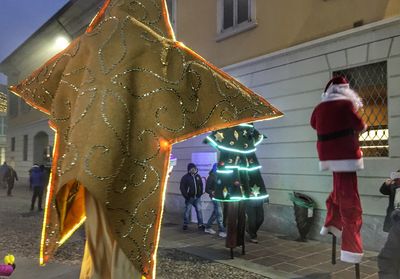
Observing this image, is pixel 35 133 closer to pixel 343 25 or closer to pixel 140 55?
pixel 343 25

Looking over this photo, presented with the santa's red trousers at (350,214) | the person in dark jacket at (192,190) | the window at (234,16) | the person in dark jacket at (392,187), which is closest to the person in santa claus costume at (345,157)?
the santa's red trousers at (350,214)

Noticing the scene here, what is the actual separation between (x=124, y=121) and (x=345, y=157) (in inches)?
123

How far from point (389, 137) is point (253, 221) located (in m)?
2.91

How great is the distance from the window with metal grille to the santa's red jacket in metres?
3.39

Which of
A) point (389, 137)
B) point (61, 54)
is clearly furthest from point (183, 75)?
point (389, 137)

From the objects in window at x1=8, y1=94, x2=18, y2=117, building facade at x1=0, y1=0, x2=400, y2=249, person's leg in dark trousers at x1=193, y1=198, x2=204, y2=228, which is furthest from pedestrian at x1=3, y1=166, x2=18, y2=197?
person's leg in dark trousers at x1=193, y1=198, x2=204, y2=228

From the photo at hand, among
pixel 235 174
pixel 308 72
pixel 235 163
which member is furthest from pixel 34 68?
pixel 235 174

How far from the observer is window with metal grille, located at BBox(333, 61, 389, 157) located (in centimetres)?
731

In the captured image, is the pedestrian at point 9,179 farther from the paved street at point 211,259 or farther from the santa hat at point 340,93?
the santa hat at point 340,93

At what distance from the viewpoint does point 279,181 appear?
8.98 metres

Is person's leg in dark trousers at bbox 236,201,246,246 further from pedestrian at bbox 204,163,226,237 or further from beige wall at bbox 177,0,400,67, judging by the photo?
beige wall at bbox 177,0,400,67

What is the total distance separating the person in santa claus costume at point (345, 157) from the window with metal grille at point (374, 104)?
10.8 feet

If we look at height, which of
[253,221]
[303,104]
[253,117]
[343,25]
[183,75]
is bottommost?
[253,221]

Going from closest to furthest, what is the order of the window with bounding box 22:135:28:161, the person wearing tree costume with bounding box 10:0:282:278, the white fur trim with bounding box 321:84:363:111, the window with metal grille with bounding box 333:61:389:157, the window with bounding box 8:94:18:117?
the person wearing tree costume with bounding box 10:0:282:278, the white fur trim with bounding box 321:84:363:111, the window with metal grille with bounding box 333:61:389:157, the window with bounding box 22:135:28:161, the window with bounding box 8:94:18:117
